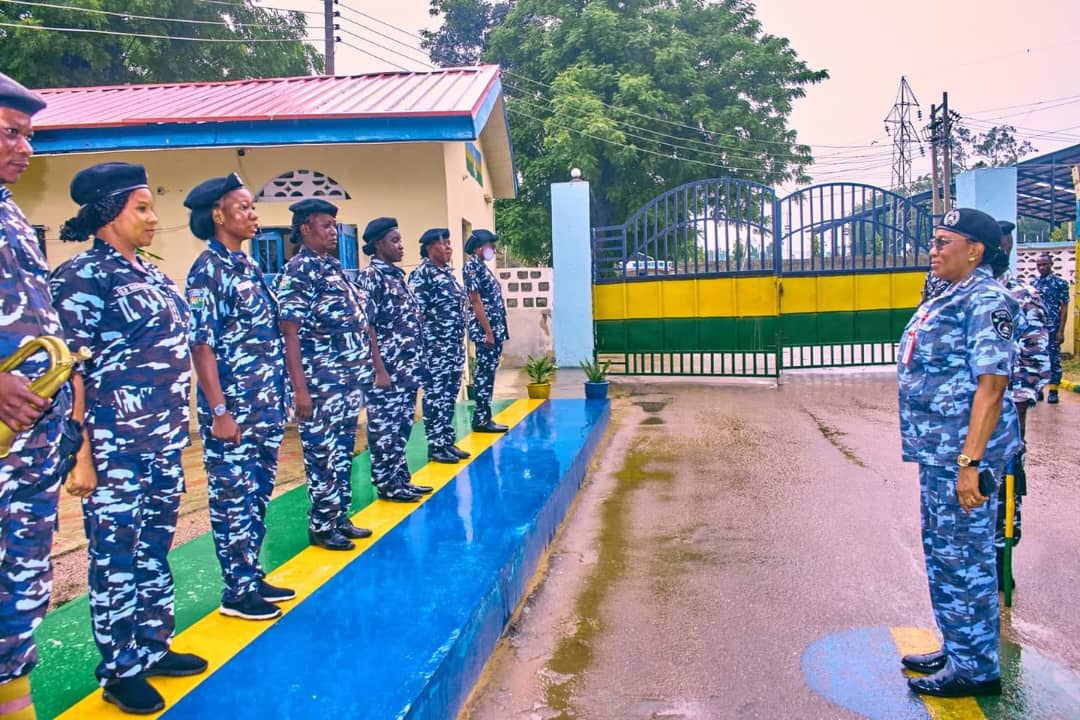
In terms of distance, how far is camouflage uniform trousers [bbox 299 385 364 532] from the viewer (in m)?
3.79

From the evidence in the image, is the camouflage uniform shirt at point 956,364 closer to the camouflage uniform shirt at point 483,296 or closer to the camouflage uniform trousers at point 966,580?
the camouflage uniform trousers at point 966,580

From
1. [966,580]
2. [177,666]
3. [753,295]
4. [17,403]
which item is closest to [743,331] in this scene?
[753,295]

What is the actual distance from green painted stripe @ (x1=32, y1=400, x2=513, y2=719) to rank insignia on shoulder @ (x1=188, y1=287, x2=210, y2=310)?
118 cm

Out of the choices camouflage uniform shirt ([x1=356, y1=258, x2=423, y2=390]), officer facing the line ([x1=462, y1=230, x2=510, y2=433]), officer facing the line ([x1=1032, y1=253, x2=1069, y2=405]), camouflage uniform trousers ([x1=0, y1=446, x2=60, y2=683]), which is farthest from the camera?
officer facing the line ([x1=1032, y1=253, x2=1069, y2=405])

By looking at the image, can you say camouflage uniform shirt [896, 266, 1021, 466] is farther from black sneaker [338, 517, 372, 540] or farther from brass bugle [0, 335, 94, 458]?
brass bugle [0, 335, 94, 458]

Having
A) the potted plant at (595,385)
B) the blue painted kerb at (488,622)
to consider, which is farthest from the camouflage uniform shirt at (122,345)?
the potted plant at (595,385)

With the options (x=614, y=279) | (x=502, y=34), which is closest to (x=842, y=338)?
(x=614, y=279)

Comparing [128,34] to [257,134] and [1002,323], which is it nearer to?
[257,134]

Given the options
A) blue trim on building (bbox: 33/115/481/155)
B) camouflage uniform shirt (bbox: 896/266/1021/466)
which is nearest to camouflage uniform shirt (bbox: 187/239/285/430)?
camouflage uniform shirt (bbox: 896/266/1021/466)

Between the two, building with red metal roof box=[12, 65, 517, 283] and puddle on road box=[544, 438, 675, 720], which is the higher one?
building with red metal roof box=[12, 65, 517, 283]

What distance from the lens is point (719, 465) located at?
6.54m

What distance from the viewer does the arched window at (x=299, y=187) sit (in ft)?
27.5

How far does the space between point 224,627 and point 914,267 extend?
1100cm

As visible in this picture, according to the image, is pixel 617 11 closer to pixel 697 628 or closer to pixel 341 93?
pixel 341 93
